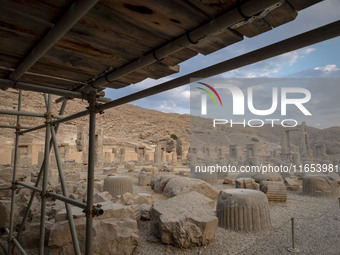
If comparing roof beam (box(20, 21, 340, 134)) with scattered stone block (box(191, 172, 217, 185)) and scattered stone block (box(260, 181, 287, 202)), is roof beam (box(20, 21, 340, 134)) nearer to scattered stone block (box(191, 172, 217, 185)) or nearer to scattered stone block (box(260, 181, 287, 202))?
scattered stone block (box(260, 181, 287, 202))

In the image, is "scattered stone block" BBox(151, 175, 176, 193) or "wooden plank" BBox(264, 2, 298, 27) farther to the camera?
"scattered stone block" BBox(151, 175, 176, 193)

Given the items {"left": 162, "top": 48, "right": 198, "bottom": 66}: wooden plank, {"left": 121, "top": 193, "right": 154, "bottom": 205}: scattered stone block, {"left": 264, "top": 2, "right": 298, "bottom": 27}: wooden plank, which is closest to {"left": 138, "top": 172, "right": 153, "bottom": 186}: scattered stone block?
{"left": 121, "top": 193, "right": 154, "bottom": 205}: scattered stone block

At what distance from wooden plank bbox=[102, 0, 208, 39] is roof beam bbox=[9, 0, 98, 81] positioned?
0.14m

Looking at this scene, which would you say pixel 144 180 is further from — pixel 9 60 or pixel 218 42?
pixel 218 42

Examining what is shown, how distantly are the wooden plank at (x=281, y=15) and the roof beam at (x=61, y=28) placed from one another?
0.88 m

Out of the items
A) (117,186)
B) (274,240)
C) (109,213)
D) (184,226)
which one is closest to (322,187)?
(274,240)

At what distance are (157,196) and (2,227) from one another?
5174 millimetres

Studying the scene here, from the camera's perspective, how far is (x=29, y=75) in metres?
2.25

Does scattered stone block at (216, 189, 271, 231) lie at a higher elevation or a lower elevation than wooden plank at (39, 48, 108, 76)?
lower

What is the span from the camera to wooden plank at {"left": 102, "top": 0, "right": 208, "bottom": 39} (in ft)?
3.94

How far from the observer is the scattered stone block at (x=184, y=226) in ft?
14.1

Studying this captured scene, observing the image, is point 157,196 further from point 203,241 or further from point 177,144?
point 177,144

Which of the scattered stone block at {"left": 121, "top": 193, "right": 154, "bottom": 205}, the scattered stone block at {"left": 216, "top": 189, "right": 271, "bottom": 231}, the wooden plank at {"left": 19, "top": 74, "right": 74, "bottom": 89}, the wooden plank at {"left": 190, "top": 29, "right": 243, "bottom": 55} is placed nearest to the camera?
the wooden plank at {"left": 190, "top": 29, "right": 243, "bottom": 55}

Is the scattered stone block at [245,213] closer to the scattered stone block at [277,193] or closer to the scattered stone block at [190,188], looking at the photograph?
the scattered stone block at [190,188]
